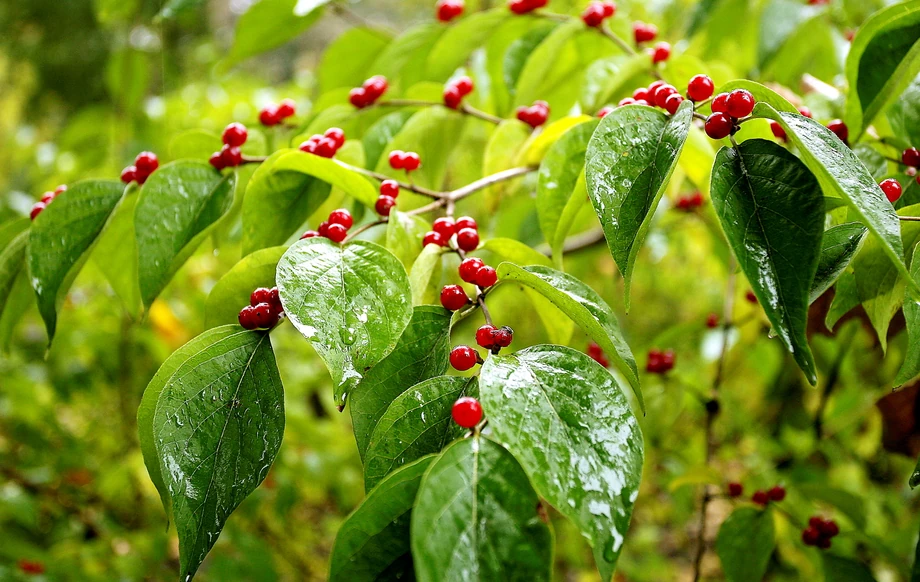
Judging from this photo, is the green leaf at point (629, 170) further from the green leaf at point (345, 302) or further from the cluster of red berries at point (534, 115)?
the cluster of red berries at point (534, 115)

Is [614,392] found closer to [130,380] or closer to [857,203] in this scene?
[857,203]

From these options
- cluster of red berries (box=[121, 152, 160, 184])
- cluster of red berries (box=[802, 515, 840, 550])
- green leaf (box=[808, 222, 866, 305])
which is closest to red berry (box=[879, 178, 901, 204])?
green leaf (box=[808, 222, 866, 305])

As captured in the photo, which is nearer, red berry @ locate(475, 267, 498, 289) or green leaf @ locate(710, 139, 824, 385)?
green leaf @ locate(710, 139, 824, 385)

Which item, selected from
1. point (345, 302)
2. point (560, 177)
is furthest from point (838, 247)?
point (345, 302)

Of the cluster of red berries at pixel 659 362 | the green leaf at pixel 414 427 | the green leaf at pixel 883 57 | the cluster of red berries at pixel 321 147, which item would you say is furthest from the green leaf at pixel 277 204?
the cluster of red berries at pixel 659 362

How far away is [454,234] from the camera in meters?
0.57

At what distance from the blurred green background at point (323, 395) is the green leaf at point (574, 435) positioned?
0.51 m

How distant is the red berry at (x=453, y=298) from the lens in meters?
0.49

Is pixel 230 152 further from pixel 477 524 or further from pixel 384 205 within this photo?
pixel 477 524

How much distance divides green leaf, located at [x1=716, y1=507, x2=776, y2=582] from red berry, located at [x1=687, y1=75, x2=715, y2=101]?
18.8 inches

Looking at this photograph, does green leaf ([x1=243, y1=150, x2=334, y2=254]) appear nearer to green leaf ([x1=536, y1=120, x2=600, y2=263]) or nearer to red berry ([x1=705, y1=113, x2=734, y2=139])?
green leaf ([x1=536, y1=120, x2=600, y2=263])

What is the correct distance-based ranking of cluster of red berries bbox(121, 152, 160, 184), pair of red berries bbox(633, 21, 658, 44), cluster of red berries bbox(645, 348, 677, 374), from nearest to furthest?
cluster of red berries bbox(121, 152, 160, 184)
pair of red berries bbox(633, 21, 658, 44)
cluster of red berries bbox(645, 348, 677, 374)

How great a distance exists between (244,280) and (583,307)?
0.85 ft

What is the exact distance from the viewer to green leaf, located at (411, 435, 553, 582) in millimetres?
322
